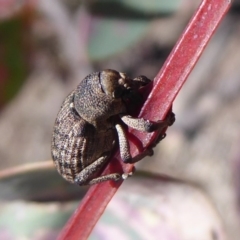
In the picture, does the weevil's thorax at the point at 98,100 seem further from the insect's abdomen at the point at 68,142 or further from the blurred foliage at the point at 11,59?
the blurred foliage at the point at 11,59

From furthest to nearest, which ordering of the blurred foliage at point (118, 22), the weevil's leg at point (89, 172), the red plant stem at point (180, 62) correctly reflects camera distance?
1. the blurred foliage at point (118, 22)
2. the weevil's leg at point (89, 172)
3. the red plant stem at point (180, 62)

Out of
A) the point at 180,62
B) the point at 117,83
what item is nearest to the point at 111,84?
the point at 117,83

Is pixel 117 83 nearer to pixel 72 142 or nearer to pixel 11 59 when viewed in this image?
pixel 72 142

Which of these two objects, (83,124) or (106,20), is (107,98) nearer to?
(83,124)

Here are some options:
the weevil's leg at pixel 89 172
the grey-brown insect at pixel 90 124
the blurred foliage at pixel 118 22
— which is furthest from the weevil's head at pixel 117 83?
the blurred foliage at pixel 118 22

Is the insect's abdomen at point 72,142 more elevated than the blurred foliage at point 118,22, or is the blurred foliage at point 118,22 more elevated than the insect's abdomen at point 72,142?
the blurred foliage at point 118,22

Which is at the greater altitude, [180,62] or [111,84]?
[180,62]

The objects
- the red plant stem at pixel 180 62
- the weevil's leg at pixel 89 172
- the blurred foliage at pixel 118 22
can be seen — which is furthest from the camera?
the blurred foliage at pixel 118 22

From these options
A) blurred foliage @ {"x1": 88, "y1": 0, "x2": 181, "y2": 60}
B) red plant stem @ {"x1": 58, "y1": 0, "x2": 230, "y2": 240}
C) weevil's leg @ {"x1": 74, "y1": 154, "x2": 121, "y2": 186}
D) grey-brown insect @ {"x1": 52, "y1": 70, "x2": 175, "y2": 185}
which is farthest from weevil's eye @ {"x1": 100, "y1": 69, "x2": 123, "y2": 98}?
blurred foliage @ {"x1": 88, "y1": 0, "x2": 181, "y2": 60}
